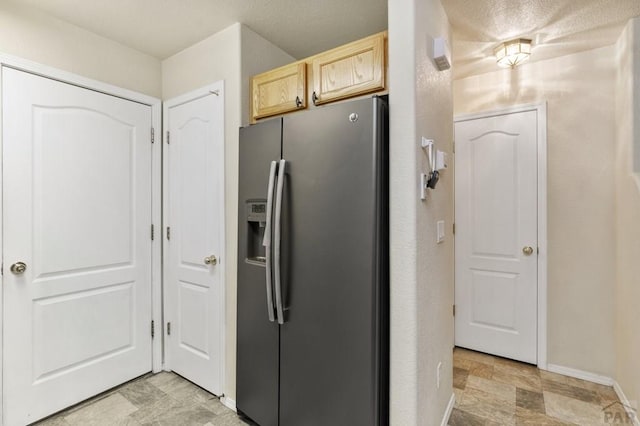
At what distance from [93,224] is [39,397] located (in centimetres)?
108

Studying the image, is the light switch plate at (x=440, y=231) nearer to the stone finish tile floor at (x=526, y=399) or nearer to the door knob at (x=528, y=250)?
the stone finish tile floor at (x=526, y=399)

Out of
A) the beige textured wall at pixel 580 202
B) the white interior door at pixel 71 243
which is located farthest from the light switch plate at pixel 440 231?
the white interior door at pixel 71 243

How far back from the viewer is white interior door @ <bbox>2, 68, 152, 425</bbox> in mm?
1882

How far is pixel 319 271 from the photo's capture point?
62.1 inches

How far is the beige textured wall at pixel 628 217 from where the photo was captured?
1966mm

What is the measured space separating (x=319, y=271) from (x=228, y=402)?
4.04 feet

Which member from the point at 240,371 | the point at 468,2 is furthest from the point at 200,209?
the point at 468,2

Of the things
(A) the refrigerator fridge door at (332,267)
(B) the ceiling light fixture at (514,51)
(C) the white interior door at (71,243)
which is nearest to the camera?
(A) the refrigerator fridge door at (332,267)

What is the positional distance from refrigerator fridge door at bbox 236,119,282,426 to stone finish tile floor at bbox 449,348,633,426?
1164 mm

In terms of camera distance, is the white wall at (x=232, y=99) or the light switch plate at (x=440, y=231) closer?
the light switch plate at (x=440, y=231)

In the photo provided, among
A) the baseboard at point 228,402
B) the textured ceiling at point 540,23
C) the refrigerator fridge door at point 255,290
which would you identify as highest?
the textured ceiling at point 540,23

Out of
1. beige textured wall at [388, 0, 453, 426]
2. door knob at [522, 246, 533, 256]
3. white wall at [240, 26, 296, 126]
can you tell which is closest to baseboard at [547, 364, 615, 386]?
door knob at [522, 246, 533, 256]

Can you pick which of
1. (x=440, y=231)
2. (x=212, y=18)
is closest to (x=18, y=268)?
(x=212, y=18)

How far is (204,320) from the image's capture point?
2260 mm
